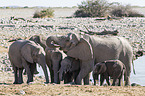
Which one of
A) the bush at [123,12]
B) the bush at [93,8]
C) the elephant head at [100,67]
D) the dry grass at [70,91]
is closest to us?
the dry grass at [70,91]

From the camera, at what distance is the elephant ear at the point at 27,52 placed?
8836 mm

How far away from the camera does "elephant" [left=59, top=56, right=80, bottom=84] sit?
8758 mm

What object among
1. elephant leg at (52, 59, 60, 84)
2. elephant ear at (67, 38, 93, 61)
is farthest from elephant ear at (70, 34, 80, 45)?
elephant leg at (52, 59, 60, 84)

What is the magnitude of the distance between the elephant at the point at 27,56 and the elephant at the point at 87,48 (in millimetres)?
460

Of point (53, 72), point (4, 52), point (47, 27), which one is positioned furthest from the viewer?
point (47, 27)

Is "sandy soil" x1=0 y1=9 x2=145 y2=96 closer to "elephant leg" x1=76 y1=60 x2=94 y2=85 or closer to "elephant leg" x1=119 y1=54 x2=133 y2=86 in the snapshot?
"elephant leg" x1=76 y1=60 x2=94 y2=85

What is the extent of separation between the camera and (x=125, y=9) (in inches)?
1437

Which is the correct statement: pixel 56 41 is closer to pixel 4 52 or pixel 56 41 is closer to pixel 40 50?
pixel 40 50

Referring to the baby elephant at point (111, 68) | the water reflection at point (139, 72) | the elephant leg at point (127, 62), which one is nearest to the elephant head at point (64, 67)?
the baby elephant at point (111, 68)

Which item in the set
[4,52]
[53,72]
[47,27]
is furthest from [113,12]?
[53,72]

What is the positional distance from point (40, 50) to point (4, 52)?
604 centimetres

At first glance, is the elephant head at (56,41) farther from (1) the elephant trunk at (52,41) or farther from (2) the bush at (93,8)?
(2) the bush at (93,8)

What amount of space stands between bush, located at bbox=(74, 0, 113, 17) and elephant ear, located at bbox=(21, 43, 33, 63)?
90.5 ft

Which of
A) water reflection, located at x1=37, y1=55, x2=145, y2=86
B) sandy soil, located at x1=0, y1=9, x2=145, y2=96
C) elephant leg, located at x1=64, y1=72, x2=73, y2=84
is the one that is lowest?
water reflection, located at x1=37, y1=55, x2=145, y2=86
